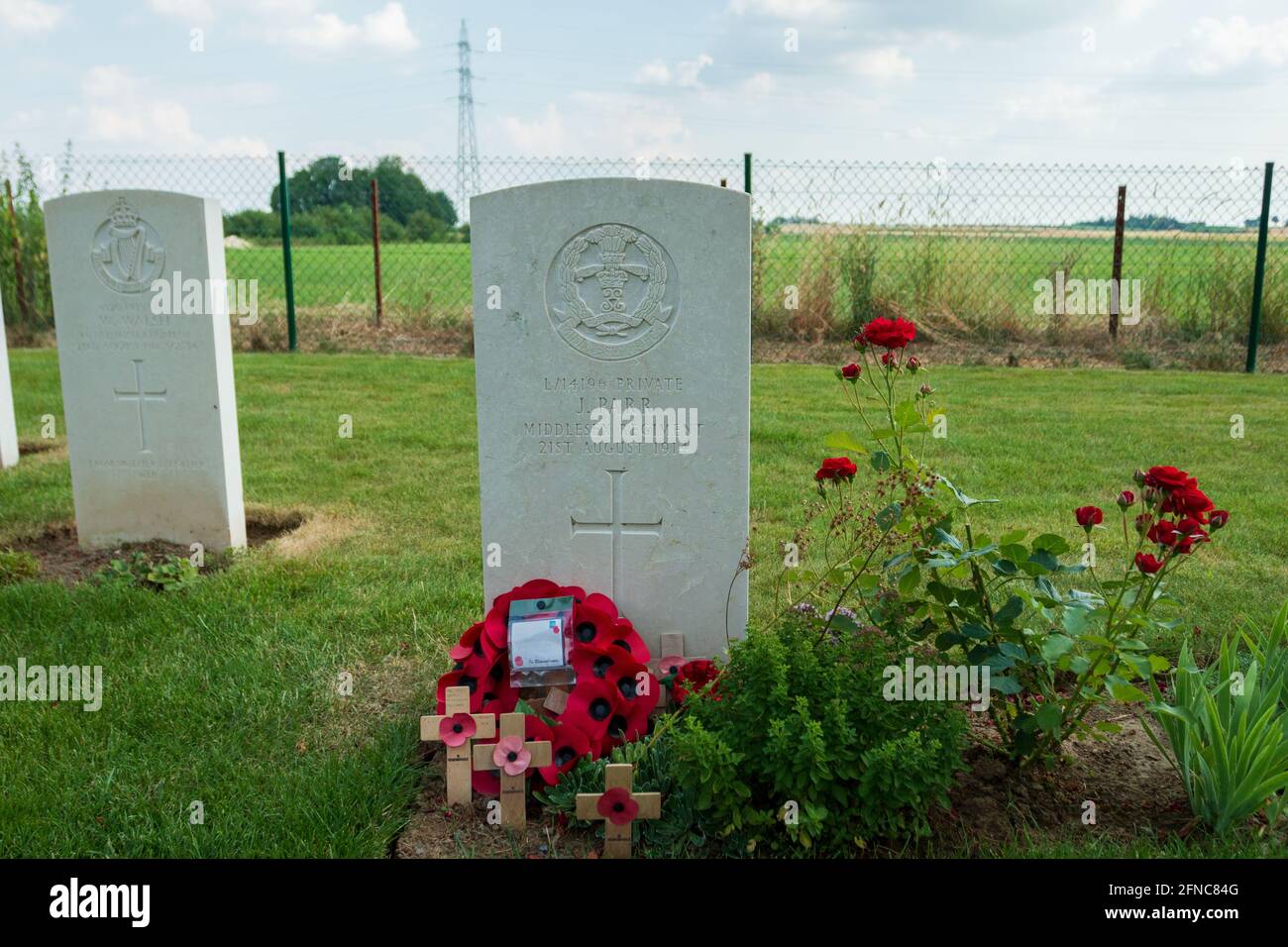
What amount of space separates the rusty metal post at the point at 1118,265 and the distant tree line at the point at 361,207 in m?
8.40

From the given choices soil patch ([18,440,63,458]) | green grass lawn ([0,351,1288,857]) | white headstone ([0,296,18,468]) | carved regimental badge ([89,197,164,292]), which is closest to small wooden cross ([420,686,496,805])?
green grass lawn ([0,351,1288,857])

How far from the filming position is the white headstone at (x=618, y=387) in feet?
12.4

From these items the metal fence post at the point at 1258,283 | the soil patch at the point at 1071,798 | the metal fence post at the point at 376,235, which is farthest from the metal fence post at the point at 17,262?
the metal fence post at the point at 1258,283

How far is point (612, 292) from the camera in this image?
3.80 metres

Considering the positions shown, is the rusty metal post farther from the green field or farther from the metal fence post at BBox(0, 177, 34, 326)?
Result: the metal fence post at BBox(0, 177, 34, 326)

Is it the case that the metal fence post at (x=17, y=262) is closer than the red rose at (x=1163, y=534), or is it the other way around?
the red rose at (x=1163, y=534)

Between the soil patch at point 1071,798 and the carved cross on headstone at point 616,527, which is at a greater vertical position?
the carved cross on headstone at point 616,527

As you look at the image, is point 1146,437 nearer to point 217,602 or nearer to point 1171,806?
point 1171,806

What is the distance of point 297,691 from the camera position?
13.5ft

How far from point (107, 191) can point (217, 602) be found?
2.30 metres

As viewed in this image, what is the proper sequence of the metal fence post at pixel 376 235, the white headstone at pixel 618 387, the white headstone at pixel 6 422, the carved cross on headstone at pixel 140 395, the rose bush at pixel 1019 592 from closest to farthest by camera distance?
the rose bush at pixel 1019 592 < the white headstone at pixel 618 387 < the carved cross on headstone at pixel 140 395 < the white headstone at pixel 6 422 < the metal fence post at pixel 376 235

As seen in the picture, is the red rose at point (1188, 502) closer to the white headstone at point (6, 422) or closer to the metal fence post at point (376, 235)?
the white headstone at point (6, 422)

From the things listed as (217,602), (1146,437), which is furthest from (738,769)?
(1146,437)
